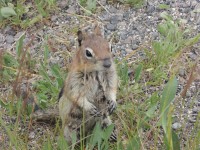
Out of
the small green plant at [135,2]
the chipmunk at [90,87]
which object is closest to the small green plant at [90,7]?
the small green plant at [135,2]

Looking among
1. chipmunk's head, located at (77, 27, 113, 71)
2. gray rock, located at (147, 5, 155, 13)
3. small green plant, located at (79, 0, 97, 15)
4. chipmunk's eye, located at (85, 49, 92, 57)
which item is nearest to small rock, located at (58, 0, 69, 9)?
small green plant, located at (79, 0, 97, 15)

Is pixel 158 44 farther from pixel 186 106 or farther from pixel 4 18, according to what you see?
pixel 4 18

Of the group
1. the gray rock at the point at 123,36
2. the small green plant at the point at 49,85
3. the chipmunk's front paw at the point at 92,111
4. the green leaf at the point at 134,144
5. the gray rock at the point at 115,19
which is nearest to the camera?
the green leaf at the point at 134,144

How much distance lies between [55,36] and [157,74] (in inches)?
40.3

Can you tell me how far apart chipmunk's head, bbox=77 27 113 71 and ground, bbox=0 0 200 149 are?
1.44ft

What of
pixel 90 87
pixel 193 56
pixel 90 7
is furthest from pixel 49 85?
pixel 193 56

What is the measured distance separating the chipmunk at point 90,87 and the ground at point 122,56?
18cm

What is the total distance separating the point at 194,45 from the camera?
4.44m

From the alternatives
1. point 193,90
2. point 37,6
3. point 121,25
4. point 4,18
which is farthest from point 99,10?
point 193,90

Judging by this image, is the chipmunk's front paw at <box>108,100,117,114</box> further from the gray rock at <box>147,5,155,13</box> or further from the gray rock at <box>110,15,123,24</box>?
the gray rock at <box>147,5,155,13</box>

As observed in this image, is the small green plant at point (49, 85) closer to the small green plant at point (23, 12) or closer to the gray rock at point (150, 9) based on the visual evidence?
the small green plant at point (23, 12)

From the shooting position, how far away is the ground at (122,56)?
3.82 m

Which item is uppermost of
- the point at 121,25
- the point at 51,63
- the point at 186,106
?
the point at 121,25

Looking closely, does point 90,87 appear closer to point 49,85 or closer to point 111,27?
point 49,85
